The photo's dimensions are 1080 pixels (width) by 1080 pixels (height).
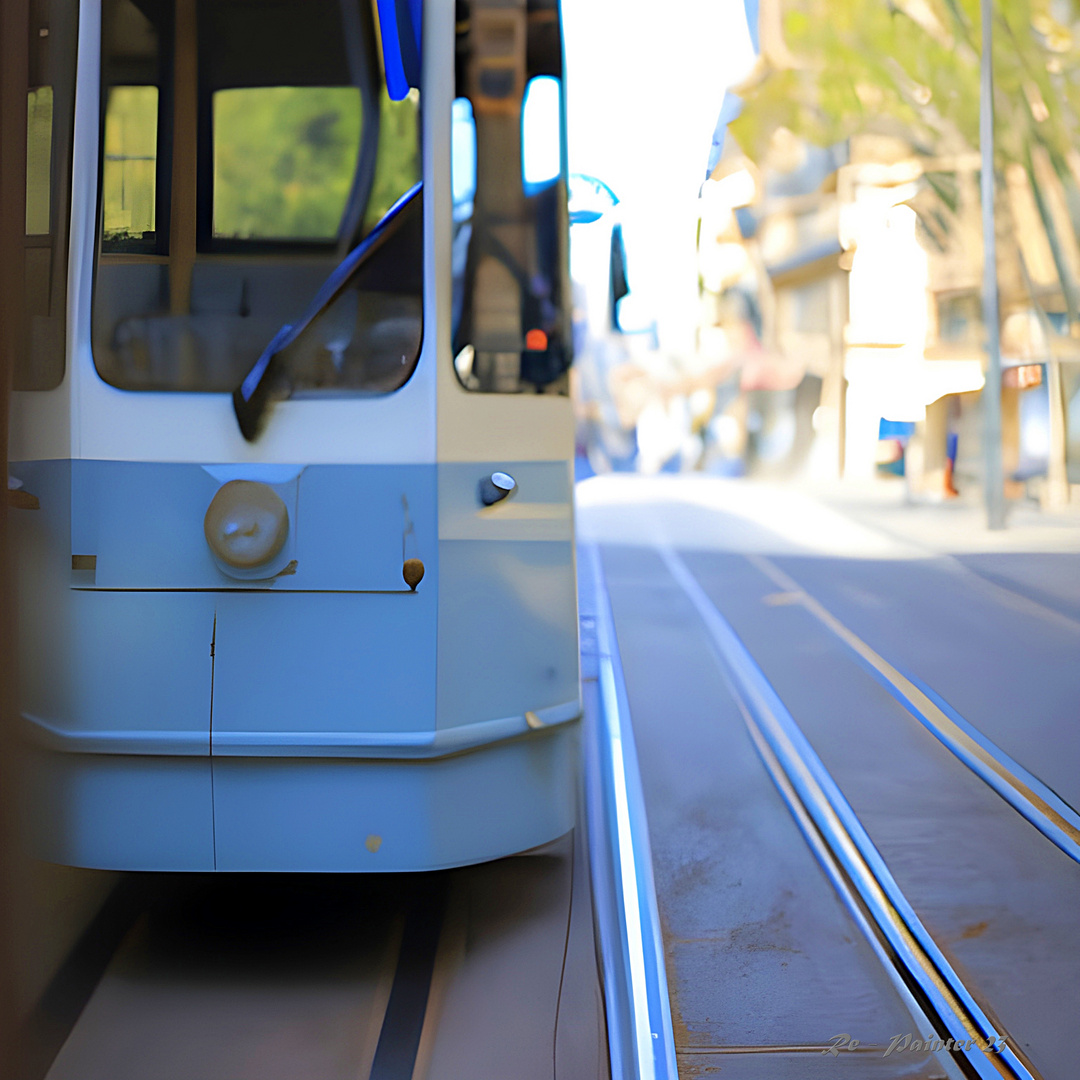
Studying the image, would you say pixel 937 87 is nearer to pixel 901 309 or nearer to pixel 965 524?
pixel 965 524

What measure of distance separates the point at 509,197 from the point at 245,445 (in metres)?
0.89

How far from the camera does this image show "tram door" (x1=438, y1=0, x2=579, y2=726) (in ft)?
9.66

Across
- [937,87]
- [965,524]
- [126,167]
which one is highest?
[937,87]

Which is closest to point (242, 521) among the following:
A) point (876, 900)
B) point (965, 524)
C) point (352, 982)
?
point (352, 982)

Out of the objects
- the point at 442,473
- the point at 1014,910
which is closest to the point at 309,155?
the point at 442,473

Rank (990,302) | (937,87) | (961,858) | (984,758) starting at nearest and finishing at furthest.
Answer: (961,858) < (984,758) < (990,302) < (937,87)

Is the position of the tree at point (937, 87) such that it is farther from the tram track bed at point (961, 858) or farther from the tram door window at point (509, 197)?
the tram door window at point (509, 197)

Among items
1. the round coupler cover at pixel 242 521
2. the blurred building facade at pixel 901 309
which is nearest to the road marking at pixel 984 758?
the round coupler cover at pixel 242 521

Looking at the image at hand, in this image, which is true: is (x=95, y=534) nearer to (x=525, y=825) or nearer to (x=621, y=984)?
(x=525, y=825)

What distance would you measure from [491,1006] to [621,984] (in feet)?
1.09

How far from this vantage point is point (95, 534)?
283 centimetres

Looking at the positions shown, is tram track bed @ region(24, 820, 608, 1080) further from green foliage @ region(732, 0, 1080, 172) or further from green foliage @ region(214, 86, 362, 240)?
green foliage @ region(732, 0, 1080, 172)

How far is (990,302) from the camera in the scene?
16.3 m

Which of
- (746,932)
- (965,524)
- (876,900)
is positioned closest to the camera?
(746,932)
